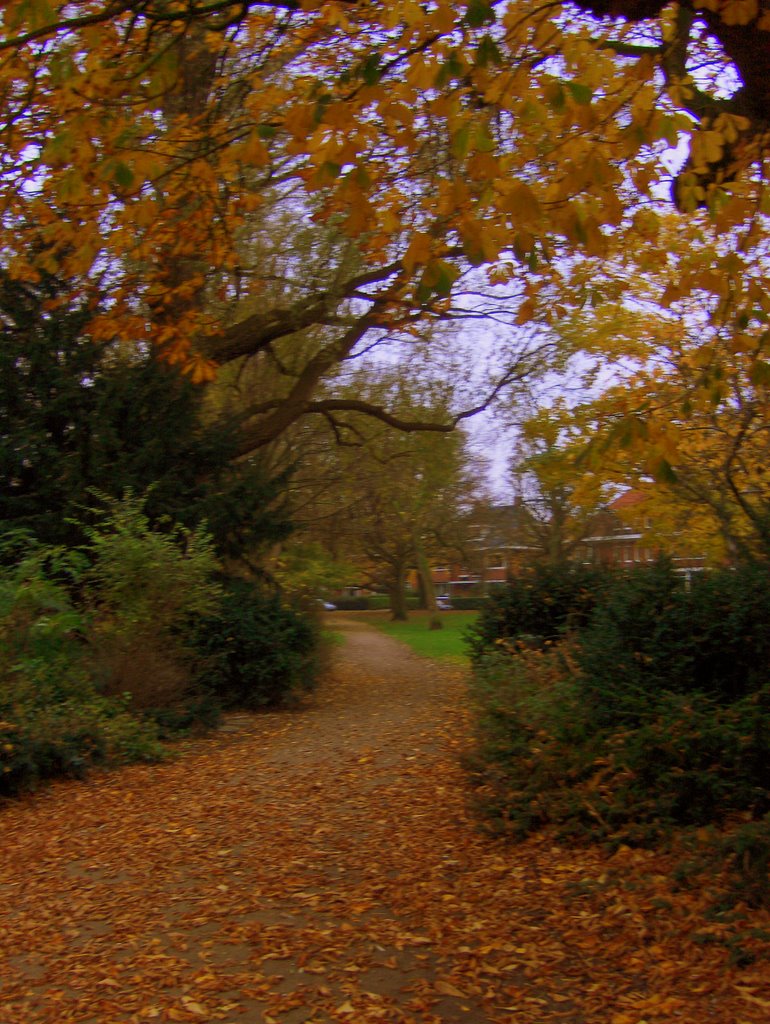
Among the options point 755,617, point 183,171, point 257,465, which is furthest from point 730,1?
point 257,465

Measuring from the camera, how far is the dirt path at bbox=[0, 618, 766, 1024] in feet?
13.6

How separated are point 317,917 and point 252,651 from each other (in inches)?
312

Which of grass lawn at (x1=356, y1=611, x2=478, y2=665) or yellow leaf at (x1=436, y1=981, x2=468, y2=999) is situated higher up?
yellow leaf at (x1=436, y1=981, x2=468, y2=999)

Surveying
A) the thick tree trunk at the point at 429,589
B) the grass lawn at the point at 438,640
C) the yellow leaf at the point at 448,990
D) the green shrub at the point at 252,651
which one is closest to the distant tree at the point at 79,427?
the green shrub at the point at 252,651

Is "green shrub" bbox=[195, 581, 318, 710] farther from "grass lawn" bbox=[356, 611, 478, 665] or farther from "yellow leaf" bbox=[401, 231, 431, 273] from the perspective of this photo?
"yellow leaf" bbox=[401, 231, 431, 273]

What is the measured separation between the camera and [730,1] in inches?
190

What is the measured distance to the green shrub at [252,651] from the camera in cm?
1286

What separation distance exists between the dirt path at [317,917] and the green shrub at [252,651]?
165 inches

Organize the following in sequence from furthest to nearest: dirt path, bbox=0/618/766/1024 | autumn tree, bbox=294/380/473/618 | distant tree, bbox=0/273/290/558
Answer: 1. autumn tree, bbox=294/380/473/618
2. distant tree, bbox=0/273/290/558
3. dirt path, bbox=0/618/766/1024

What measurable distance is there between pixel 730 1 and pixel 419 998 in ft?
16.1

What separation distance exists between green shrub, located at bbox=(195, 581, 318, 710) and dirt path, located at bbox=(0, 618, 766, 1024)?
165 inches

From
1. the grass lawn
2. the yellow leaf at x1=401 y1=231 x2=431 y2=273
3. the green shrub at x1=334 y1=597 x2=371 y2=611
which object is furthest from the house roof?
the green shrub at x1=334 y1=597 x2=371 y2=611

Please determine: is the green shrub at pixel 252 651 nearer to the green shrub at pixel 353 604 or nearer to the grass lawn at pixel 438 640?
the grass lawn at pixel 438 640

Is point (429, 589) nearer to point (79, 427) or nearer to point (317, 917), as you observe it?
point (79, 427)
